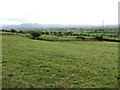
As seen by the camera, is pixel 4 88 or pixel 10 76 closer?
pixel 4 88

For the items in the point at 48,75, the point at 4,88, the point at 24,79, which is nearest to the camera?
the point at 4,88

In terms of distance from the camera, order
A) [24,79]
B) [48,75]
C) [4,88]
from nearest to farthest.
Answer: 1. [4,88]
2. [24,79]
3. [48,75]

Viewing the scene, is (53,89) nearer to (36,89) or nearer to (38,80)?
(36,89)

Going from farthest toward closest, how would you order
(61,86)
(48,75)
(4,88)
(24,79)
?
(48,75), (24,79), (61,86), (4,88)

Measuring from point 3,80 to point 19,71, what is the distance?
6.28 ft

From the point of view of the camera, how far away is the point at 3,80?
25.4ft

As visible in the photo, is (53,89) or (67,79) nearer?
(53,89)

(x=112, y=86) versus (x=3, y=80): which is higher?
(x=3, y=80)

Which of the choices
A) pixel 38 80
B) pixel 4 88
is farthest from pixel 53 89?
pixel 4 88

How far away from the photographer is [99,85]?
7895mm

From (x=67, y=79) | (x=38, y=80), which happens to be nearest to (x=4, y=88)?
(x=38, y=80)

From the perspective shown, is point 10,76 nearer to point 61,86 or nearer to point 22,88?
point 22,88

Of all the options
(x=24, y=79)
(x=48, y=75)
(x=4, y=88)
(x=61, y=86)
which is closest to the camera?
(x=4, y=88)

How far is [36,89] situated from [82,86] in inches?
124
